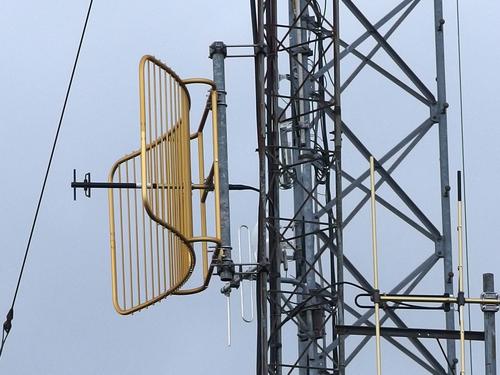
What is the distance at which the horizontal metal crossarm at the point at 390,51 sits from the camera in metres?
22.0

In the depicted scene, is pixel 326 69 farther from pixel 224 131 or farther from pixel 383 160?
pixel 224 131

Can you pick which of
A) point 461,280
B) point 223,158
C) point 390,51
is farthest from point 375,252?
point 390,51

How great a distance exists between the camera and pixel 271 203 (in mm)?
20734

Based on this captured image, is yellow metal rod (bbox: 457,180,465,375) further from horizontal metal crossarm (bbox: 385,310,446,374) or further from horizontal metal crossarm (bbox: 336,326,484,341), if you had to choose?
horizontal metal crossarm (bbox: 385,310,446,374)

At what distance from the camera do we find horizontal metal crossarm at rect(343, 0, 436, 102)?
22016mm

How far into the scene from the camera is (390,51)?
72.9 ft

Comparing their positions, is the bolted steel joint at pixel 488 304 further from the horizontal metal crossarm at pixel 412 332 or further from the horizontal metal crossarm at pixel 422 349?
the horizontal metal crossarm at pixel 422 349

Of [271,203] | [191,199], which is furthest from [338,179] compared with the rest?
[191,199]

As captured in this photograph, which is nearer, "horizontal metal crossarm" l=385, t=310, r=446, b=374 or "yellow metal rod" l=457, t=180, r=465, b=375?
"yellow metal rod" l=457, t=180, r=465, b=375

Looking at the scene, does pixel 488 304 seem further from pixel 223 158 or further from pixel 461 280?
pixel 223 158

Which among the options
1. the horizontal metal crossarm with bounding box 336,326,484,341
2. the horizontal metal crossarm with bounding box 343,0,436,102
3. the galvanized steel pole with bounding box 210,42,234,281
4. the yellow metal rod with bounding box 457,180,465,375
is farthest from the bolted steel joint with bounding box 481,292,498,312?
the horizontal metal crossarm with bounding box 343,0,436,102

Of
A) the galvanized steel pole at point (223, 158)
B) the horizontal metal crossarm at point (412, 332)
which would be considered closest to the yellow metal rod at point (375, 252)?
the horizontal metal crossarm at point (412, 332)

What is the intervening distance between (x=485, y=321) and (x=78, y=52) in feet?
18.2

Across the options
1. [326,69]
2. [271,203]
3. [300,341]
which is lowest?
[300,341]
